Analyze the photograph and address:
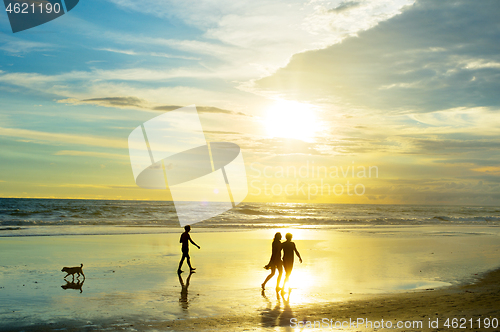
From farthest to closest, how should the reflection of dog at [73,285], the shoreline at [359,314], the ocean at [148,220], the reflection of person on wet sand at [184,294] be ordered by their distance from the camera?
the ocean at [148,220] < the reflection of dog at [73,285] < the reflection of person on wet sand at [184,294] < the shoreline at [359,314]

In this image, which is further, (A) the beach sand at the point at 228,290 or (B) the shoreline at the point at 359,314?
(A) the beach sand at the point at 228,290

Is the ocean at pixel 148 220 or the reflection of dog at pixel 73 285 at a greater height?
the reflection of dog at pixel 73 285

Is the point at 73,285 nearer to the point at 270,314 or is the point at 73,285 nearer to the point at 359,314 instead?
the point at 270,314

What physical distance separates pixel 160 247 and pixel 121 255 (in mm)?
3219

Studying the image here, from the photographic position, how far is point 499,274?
13258 millimetres

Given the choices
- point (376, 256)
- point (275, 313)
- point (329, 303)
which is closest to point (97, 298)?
point (275, 313)

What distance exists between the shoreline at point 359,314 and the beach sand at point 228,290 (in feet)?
0.08

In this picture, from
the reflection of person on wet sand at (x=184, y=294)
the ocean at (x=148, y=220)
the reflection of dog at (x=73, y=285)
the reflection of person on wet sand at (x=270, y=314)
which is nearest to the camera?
the reflection of person on wet sand at (x=270, y=314)

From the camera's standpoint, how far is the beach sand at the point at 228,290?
7.65 metres

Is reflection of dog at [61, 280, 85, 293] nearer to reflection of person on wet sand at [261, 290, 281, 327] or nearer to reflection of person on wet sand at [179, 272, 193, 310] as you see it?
reflection of person on wet sand at [179, 272, 193, 310]

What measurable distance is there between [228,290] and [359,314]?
3.76m

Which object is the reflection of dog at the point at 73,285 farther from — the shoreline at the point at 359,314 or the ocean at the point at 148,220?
the ocean at the point at 148,220

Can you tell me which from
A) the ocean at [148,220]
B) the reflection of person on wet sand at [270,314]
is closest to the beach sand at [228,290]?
the reflection of person on wet sand at [270,314]

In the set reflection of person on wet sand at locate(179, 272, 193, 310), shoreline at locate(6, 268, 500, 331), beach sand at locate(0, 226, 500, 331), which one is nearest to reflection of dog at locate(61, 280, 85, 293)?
beach sand at locate(0, 226, 500, 331)
